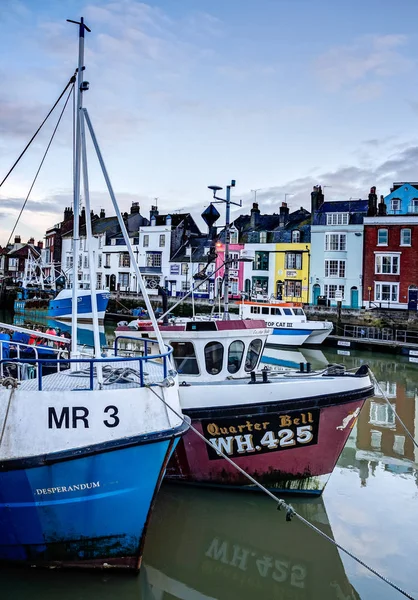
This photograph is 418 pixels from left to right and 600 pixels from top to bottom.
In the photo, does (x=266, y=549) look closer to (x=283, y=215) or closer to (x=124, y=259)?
(x=283, y=215)

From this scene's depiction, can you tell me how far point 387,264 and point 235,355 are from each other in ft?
102

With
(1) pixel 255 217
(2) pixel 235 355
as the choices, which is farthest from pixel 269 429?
(1) pixel 255 217

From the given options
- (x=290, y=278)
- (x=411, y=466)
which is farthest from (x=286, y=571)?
(x=290, y=278)

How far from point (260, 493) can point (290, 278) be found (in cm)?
3487

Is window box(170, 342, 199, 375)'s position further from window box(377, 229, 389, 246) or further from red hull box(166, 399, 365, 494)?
window box(377, 229, 389, 246)

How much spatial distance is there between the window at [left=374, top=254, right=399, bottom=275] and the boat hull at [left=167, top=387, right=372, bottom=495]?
31.0 m

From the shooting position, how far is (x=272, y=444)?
8719mm

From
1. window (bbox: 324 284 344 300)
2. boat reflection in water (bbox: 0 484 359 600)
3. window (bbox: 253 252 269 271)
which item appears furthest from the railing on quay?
boat reflection in water (bbox: 0 484 359 600)

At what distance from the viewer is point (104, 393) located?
19.8 ft

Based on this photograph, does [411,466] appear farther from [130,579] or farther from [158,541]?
[130,579]

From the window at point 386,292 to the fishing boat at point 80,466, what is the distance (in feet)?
112

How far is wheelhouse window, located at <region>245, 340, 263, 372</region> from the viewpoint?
33.2ft

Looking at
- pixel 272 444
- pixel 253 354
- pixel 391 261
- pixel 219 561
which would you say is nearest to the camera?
pixel 219 561

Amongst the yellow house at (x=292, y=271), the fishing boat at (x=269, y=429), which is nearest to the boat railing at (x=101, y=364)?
the fishing boat at (x=269, y=429)
